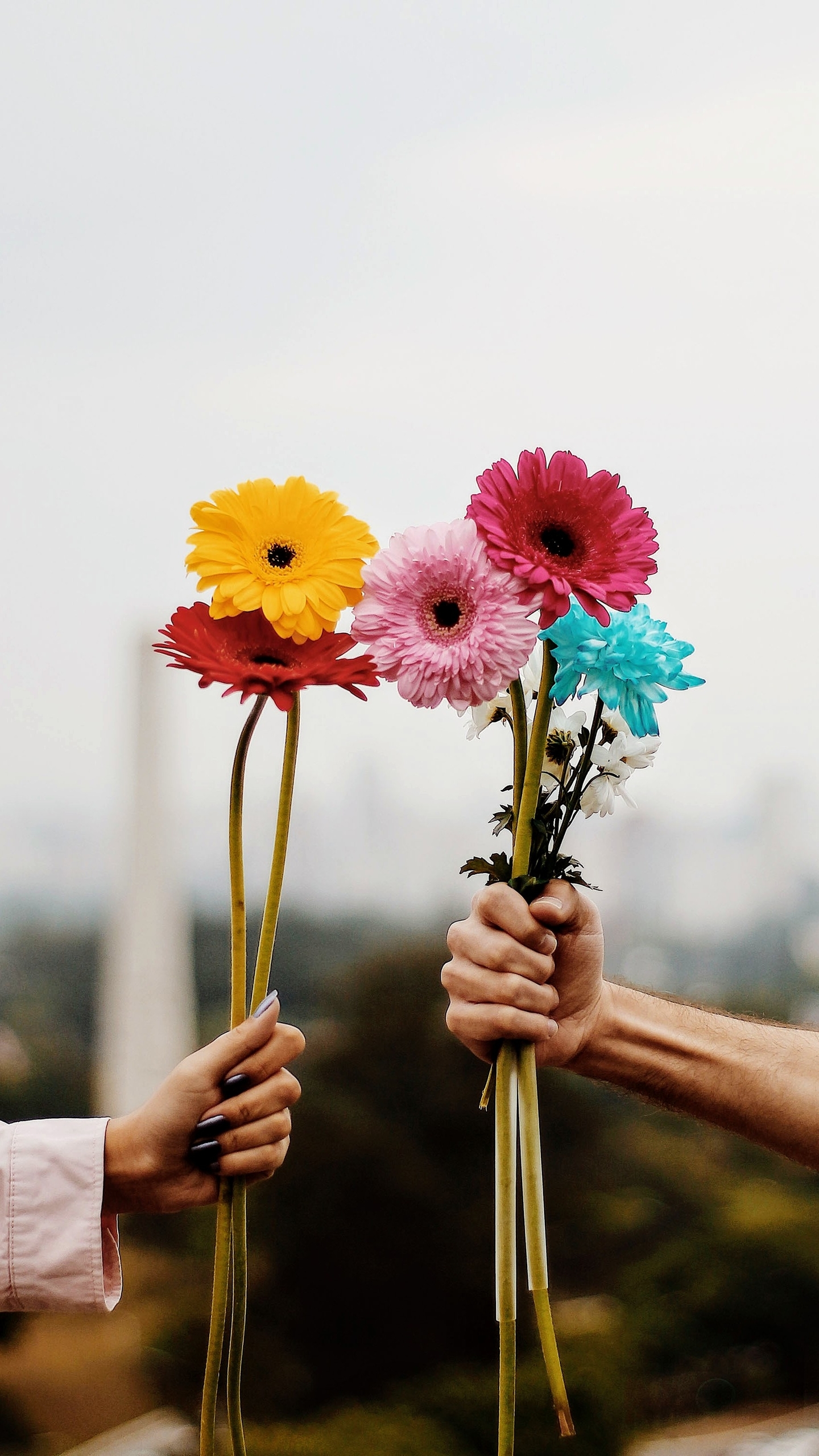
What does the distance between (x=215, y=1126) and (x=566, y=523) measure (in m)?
0.42

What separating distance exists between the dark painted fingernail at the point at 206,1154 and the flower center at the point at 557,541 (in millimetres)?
407

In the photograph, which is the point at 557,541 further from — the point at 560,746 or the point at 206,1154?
the point at 206,1154

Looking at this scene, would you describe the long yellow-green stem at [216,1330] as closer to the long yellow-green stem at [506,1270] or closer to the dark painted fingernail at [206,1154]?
the dark painted fingernail at [206,1154]

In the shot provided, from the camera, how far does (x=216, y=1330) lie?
2.27ft

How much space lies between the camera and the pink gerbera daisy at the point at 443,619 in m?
0.67

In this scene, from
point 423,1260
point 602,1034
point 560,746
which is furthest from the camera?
point 423,1260

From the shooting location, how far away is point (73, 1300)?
73cm

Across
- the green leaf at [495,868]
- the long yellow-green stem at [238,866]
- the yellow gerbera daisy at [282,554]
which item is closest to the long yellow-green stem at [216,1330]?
the long yellow-green stem at [238,866]

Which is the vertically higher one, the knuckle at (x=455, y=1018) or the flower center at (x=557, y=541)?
the flower center at (x=557, y=541)

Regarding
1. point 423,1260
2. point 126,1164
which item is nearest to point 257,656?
point 126,1164

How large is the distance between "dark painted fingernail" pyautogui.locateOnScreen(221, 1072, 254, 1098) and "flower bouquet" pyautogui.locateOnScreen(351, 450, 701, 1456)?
153mm

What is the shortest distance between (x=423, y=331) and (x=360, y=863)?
0.95m

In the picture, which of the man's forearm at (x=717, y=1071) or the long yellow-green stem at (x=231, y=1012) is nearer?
the long yellow-green stem at (x=231, y=1012)

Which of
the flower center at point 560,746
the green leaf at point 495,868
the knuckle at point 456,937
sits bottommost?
the knuckle at point 456,937
